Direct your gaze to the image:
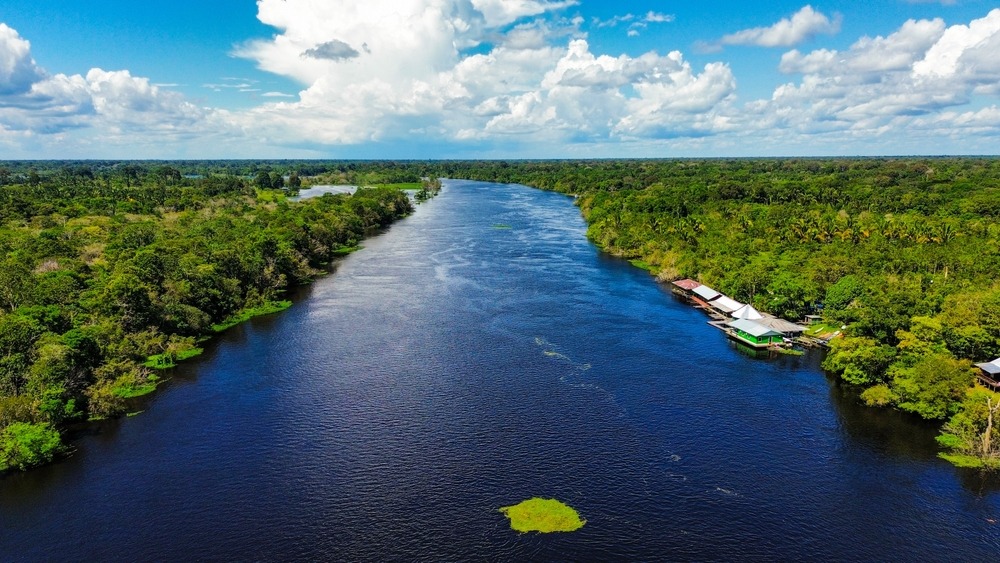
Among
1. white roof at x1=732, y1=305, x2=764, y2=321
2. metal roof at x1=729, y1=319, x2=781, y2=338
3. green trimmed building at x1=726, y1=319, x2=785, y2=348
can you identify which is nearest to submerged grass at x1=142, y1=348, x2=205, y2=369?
green trimmed building at x1=726, y1=319, x2=785, y2=348

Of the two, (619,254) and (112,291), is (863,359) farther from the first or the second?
(112,291)

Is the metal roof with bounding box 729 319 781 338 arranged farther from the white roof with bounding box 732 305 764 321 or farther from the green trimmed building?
the white roof with bounding box 732 305 764 321

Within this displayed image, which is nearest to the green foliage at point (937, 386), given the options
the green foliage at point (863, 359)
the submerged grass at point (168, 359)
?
the green foliage at point (863, 359)

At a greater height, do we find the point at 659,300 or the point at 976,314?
the point at 976,314

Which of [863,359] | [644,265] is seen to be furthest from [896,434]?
[644,265]

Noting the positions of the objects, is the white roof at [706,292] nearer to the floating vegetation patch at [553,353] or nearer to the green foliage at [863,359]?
the green foliage at [863,359]

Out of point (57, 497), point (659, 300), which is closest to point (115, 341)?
point (57, 497)

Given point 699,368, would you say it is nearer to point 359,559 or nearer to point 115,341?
point 359,559
